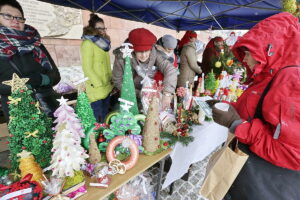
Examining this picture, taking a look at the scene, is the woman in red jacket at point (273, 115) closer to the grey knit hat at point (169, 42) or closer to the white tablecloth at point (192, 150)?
the white tablecloth at point (192, 150)

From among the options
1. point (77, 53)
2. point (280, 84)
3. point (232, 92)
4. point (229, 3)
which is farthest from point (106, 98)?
point (77, 53)

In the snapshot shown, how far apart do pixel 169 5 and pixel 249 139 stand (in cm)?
301

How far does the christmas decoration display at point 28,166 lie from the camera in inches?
35.0

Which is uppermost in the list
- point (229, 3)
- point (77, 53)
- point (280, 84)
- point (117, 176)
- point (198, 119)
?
point (229, 3)

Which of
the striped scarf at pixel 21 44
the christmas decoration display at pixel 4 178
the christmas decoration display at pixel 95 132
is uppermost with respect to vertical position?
the striped scarf at pixel 21 44

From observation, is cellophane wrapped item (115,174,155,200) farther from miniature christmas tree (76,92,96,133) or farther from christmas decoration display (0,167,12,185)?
christmas decoration display (0,167,12,185)

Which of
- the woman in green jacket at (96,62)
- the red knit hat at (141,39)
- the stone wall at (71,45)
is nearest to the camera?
the red knit hat at (141,39)

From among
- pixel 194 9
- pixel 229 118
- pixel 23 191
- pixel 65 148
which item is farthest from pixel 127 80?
pixel 194 9

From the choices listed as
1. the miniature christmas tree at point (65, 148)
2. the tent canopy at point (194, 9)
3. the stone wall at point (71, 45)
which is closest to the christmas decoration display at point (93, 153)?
the miniature christmas tree at point (65, 148)

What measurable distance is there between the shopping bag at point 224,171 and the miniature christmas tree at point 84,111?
91cm

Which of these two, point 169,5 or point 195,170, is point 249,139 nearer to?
point 195,170

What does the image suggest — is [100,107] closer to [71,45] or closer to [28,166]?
[28,166]

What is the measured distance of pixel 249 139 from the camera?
851mm

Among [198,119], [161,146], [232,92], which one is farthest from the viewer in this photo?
[232,92]
